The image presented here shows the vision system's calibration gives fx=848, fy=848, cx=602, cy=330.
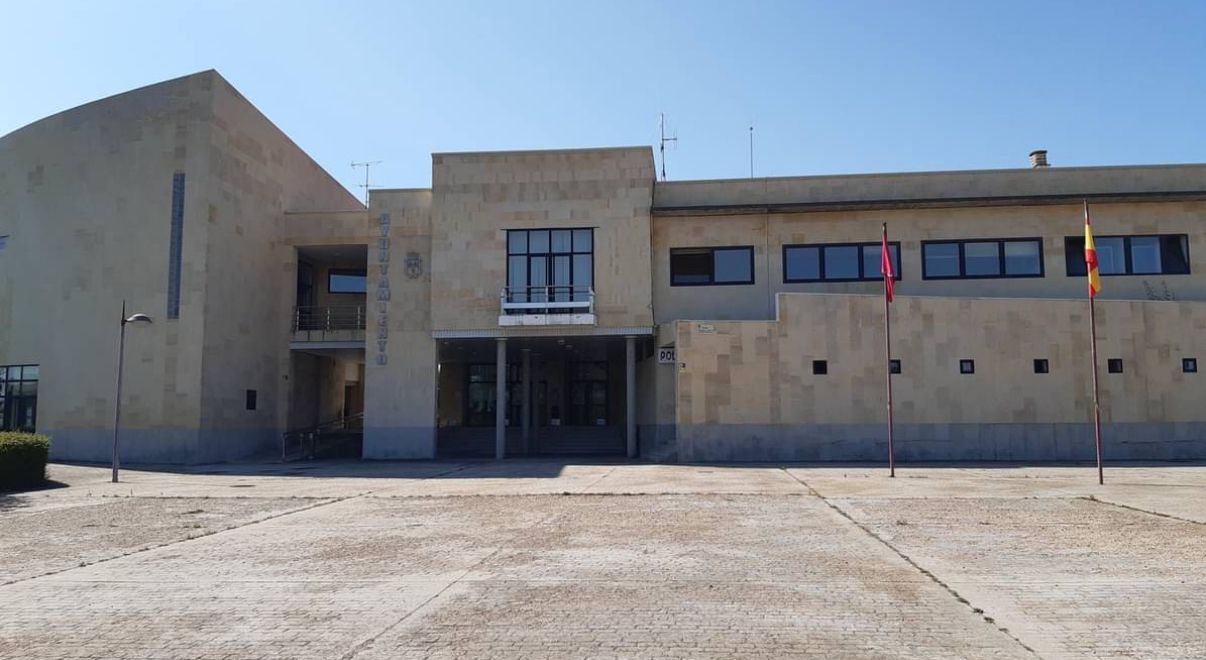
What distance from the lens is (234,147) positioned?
30.0 meters

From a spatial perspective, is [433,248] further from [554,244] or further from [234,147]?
[234,147]

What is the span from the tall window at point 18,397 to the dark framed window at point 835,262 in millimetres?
26445

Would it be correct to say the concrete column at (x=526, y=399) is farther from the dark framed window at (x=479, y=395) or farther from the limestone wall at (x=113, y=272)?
the limestone wall at (x=113, y=272)

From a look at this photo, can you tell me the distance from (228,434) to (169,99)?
11681 millimetres

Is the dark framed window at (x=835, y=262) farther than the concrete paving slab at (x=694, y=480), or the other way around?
the dark framed window at (x=835, y=262)

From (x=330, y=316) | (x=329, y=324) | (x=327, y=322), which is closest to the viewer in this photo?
(x=327, y=322)

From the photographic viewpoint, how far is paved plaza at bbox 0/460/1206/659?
588 cm

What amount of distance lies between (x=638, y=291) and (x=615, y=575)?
20.9 meters

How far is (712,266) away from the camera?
Result: 29.5 metres

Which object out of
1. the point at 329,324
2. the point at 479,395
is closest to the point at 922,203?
the point at 479,395

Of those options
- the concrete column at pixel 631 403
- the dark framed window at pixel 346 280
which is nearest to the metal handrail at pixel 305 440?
the dark framed window at pixel 346 280

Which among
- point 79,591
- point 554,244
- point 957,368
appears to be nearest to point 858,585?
point 79,591

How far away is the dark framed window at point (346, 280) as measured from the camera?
118 feet

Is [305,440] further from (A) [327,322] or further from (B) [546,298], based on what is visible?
(B) [546,298]
